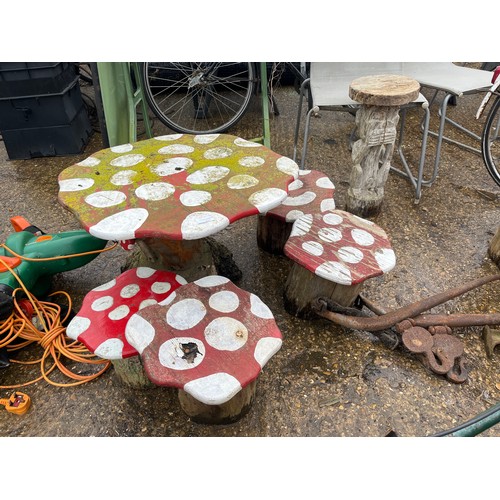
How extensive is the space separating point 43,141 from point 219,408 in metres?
3.30

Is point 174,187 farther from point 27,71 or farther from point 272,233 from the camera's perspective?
point 27,71

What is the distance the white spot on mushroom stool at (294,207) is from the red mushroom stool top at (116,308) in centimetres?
77

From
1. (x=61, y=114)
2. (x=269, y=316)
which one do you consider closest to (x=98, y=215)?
(x=269, y=316)

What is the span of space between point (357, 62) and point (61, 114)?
272 centimetres

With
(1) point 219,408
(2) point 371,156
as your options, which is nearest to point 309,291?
(1) point 219,408

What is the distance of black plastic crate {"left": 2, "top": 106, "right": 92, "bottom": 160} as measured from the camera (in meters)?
3.62

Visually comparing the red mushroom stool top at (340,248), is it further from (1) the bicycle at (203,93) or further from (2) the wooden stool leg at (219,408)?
(1) the bicycle at (203,93)

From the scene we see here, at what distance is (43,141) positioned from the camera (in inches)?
145

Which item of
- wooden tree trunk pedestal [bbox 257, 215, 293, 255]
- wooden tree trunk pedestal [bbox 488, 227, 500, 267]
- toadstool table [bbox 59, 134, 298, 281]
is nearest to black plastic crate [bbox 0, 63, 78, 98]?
toadstool table [bbox 59, 134, 298, 281]

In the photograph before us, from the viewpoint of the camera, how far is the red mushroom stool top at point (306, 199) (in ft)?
7.14

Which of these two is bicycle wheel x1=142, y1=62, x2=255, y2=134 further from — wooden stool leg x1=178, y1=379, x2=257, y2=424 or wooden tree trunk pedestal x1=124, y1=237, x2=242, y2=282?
wooden stool leg x1=178, y1=379, x2=257, y2=424

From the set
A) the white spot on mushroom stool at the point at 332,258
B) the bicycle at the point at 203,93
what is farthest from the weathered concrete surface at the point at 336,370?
the bicycle at the point at 203,93

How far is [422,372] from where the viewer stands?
187cm

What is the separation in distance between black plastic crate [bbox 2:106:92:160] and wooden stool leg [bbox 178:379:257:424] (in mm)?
3052
